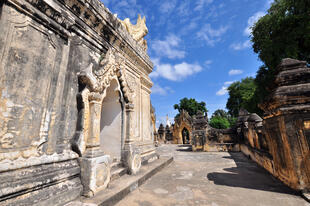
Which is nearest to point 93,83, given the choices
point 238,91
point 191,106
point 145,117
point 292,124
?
point 145,117

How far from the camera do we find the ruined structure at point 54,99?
1.99 m

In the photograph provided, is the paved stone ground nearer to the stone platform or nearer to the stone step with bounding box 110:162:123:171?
the stone platform

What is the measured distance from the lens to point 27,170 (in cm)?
203

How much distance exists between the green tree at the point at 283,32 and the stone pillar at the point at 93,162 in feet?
41.7

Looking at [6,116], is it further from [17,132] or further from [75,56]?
[75,56]

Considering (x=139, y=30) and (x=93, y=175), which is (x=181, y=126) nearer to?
(x=139, y=30)

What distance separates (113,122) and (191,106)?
37.0m

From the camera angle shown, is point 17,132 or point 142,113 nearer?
point 17,132

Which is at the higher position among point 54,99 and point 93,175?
point 54,99

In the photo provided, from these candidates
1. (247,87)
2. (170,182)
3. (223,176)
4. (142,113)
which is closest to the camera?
(170,182)

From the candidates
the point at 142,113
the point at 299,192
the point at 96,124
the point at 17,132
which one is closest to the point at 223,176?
the point at 299,192

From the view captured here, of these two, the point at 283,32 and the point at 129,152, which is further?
the point at 283,32

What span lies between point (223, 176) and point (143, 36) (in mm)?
6181

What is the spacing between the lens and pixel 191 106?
39688 mm
